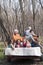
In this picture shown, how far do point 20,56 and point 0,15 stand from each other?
3.70 metres

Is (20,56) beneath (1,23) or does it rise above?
beneath

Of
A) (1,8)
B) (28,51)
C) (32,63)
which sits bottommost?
(32,63)

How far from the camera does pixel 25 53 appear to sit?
945 cm

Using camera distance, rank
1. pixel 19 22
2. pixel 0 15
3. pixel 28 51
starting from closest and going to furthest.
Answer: pixel 28 51, pixel 0 15, pixel 19 22

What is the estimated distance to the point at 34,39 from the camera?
10.3 m

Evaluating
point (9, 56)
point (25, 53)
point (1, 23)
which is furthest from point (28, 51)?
point (1, 23)

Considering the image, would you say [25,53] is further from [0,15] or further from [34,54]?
[0,15]

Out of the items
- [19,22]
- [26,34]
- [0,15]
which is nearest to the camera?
[26,34]

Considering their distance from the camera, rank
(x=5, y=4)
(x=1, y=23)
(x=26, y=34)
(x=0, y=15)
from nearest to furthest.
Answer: (x=26, y=34) < (x=1, y=23) < (x=0, y=15) < (x=5, y=4)

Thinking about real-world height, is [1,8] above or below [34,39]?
above

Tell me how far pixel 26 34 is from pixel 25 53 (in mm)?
1013

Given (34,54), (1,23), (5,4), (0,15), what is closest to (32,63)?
(34,54)

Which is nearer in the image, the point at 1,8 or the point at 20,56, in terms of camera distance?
the point at 20,56

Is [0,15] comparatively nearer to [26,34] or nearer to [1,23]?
[1,23]
